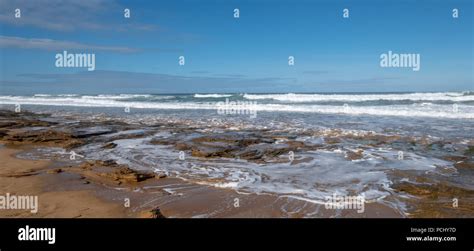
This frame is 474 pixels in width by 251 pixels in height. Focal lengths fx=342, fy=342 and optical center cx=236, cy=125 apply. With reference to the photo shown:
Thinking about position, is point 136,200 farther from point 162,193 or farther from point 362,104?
point 362,104

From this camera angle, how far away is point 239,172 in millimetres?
6414

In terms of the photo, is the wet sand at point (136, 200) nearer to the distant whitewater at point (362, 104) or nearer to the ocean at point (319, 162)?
the ocean at point (319, 162)

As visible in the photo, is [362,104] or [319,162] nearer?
[319,162]

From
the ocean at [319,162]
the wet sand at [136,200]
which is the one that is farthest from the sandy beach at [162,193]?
the ocean at [319,162]

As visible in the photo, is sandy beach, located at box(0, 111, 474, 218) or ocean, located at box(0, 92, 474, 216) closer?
sandy beach, located at box(0, 111, 474, 218)

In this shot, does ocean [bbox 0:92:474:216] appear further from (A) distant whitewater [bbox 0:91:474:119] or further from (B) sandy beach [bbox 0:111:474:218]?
(A) distant whitewater [bbox 0:91:474:119]

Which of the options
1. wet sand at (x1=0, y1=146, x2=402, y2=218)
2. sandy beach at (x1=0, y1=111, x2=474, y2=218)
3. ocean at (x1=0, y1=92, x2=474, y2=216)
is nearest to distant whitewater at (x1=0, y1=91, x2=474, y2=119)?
ocean at (x1=0, y1=92, x2=474, y2=216)

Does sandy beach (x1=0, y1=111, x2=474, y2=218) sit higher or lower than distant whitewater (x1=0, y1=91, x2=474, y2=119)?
lower

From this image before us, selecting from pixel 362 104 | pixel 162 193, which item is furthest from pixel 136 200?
pixel 362 104

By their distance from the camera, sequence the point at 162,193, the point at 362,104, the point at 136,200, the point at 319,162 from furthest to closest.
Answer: the point at 362,104
the point at 319,162
the point at 162,193
the point at 136,200

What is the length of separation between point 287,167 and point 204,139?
3.54 m

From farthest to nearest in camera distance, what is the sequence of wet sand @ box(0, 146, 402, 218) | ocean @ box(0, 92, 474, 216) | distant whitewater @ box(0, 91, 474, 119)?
distant whitewater @ box(0, 91, 474, 119) < ocean @ box(0, 92, 474, 216) < wet sand @ box(0, 146, 402, 218)
